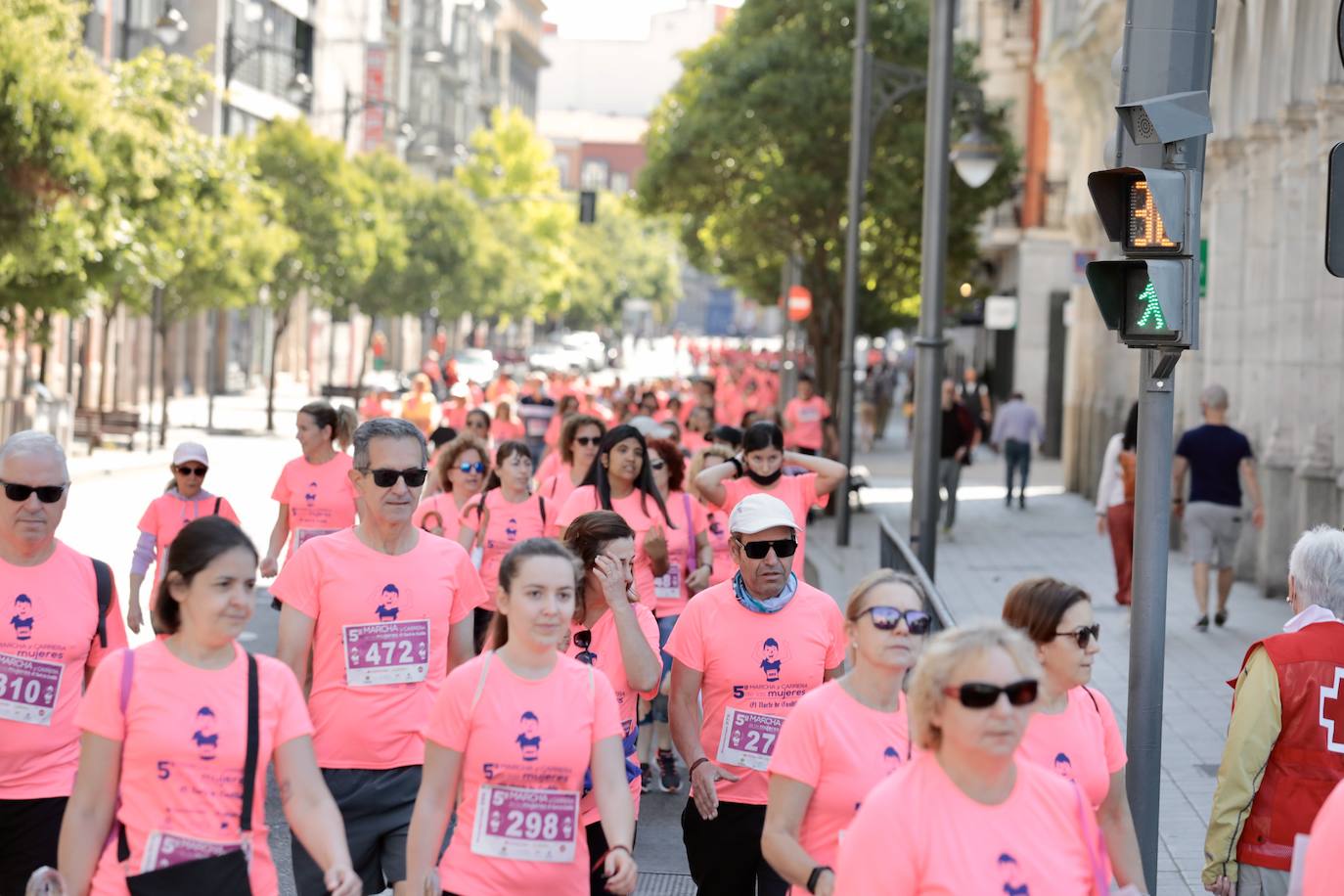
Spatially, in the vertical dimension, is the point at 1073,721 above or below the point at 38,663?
above

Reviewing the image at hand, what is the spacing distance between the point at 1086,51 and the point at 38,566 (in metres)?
27.5

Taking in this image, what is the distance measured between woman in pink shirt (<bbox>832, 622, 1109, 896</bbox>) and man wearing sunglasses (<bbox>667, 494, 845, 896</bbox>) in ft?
7.69

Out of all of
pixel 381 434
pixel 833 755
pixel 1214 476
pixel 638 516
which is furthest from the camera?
pixel 1214 476

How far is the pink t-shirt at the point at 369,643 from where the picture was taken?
21.1ft

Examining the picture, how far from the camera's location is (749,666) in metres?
6.53

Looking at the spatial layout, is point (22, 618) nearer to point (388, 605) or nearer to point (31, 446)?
point (31, 446)

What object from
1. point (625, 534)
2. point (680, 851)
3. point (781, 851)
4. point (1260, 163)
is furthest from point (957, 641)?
point (1260, 163)

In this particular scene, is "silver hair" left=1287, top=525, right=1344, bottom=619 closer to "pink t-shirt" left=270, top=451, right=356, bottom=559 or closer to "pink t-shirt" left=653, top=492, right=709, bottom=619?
"pink t-shirt" left=653, top=492, right=709, bottom=619

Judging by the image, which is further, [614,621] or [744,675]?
[614,621]

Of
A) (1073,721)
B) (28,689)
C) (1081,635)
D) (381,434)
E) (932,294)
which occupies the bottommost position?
(28,689)

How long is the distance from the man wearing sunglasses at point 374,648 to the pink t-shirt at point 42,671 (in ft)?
1.89

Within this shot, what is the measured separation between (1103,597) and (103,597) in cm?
1451

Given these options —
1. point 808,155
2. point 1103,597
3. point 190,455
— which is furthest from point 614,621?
point 808,155

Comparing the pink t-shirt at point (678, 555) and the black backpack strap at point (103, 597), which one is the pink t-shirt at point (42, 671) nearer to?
the black backpack strap at point (103, 597)
